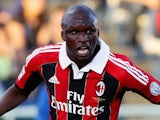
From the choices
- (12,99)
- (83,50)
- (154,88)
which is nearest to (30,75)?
(12,99)

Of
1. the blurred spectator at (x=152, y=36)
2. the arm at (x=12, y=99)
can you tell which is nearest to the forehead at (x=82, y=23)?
the arm at (x=12, y=99)

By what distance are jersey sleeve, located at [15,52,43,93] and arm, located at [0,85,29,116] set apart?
46 mm

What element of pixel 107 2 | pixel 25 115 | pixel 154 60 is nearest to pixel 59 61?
pixel 25 115

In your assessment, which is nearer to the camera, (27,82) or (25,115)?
(27,82)

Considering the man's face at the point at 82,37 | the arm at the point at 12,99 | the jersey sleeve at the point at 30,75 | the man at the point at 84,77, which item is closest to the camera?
the man's face at the point at 82,37

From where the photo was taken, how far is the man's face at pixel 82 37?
508 cm

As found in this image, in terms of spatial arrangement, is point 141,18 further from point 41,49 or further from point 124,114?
point 41,49

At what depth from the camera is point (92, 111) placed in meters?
5.46

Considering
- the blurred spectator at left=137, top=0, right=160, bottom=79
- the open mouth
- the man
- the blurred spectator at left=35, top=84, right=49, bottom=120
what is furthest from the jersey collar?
the blurred spectator at left=137, top=0, right=160, bottom=79

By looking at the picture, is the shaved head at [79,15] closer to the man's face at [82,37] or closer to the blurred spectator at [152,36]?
the man's face at [82,37]

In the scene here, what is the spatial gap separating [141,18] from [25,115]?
3233 mm

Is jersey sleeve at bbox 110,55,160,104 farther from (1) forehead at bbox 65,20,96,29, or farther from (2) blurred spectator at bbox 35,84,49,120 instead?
(2) blurred spectator at bbox 35,84,49,120

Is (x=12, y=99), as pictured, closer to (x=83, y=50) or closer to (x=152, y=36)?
(x=83, y=50)

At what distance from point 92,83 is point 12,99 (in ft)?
2.50
